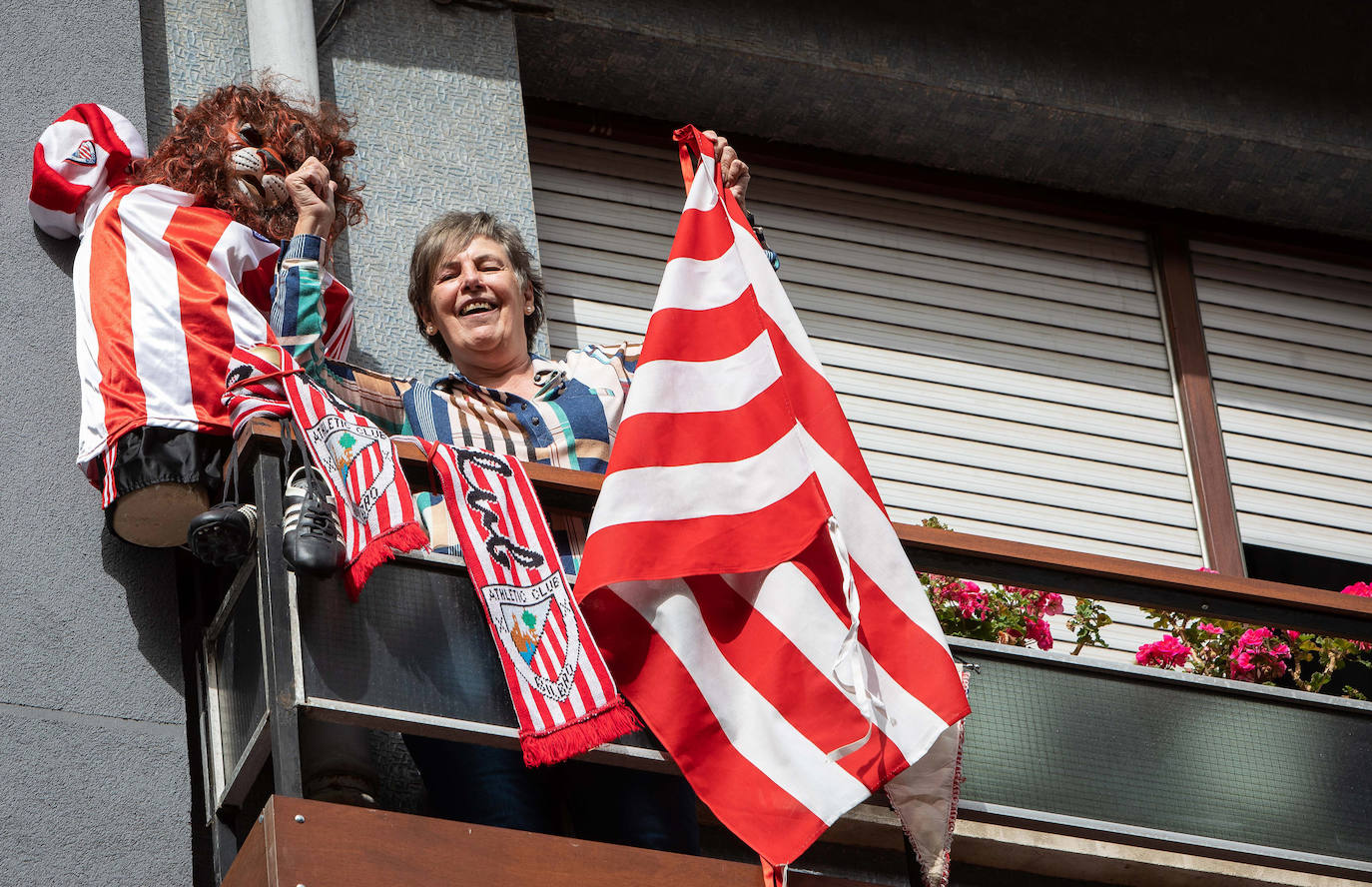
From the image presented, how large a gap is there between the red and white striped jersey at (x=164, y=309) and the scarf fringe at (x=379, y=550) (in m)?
0.82

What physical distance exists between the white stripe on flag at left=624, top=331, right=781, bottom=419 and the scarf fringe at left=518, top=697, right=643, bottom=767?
2.96 ft

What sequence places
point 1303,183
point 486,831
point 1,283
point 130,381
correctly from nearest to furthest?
1. point 486,831
2. point 130,381
3. point 1,283
4. point 1303,183

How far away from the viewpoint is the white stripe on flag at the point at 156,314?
5.38m

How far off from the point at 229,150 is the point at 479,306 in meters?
0.85

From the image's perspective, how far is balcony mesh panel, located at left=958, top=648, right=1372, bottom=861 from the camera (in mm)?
5297

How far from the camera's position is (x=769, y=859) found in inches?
184

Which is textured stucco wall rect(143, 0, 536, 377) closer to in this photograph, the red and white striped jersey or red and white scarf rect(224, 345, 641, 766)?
the red and white striped jersey

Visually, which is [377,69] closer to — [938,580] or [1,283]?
[1,283]

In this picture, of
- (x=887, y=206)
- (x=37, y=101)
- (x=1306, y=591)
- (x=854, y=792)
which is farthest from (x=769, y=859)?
(x=887, y=206)

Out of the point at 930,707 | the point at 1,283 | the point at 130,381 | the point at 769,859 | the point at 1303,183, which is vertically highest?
the point at 1303,183

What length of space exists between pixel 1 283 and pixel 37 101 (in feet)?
2.31

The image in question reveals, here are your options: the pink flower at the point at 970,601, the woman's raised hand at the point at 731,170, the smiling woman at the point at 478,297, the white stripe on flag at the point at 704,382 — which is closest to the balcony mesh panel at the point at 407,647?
the white stripe on flag at the point at 704,382

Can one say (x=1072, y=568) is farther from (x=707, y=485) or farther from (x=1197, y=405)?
(x=1197, y=405)

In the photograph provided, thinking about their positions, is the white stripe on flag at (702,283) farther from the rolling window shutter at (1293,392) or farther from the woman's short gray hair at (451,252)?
the rolling window shutter at (1293,392)
